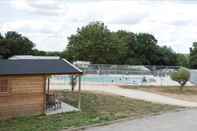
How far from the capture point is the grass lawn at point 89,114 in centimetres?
1591

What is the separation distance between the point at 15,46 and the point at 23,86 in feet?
202

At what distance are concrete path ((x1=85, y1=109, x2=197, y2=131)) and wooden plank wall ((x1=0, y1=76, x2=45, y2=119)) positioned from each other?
391 centimetres

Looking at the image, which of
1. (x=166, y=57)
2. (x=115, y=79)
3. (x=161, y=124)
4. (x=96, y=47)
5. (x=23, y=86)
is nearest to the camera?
(x=161, y=124)

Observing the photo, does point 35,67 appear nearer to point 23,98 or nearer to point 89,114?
point 23,98

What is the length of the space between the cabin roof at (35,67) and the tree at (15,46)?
180ft

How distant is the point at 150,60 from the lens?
8362 centimetres

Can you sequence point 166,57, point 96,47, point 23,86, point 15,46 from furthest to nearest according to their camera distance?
point 166,57 < point 96,47 < point 15,46 < point 23,86

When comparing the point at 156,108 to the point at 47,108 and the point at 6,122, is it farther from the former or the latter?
the point at 6,122

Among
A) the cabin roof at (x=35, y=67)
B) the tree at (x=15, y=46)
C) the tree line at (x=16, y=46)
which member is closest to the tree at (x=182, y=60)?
the tree line at (x=16, y=46)

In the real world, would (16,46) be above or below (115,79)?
above

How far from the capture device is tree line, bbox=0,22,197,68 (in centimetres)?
7900

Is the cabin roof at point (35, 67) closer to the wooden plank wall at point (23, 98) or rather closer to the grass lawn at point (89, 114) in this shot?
the wooden plank wall at point (23, 98)

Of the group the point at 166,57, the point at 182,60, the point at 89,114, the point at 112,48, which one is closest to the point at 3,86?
the point at 89,114

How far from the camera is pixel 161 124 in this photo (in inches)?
681
